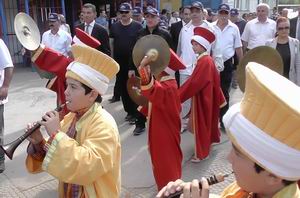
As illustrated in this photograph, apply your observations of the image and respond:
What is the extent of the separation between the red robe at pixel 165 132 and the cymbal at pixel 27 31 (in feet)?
4.33

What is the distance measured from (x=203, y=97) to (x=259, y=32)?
300cm

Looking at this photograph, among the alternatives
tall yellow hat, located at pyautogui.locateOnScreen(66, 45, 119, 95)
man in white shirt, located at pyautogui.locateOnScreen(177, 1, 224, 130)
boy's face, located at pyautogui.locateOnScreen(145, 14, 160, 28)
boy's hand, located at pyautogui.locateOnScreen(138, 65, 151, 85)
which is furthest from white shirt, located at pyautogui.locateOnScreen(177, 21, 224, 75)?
tall yellow hat, located at pyautogui.locateOnScreen(66, 45, 119, 95)

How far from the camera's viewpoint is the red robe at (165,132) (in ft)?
11.7

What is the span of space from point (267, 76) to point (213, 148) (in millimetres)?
4005

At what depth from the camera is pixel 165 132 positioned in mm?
3652

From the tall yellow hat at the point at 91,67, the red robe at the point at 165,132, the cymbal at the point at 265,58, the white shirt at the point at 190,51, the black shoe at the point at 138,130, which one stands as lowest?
the black shoe at the point at 138,130

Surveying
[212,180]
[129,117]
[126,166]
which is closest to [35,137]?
[212,180]

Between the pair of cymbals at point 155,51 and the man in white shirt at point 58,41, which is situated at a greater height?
the pair of cymbals at point 155,51

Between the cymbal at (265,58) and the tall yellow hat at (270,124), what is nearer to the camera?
→ the tall yellow hat at (270,124)

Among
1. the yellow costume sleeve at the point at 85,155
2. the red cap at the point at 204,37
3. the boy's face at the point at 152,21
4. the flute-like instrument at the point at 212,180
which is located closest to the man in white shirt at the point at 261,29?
the boy's face at the point at 152,21

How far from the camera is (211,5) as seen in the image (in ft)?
58.2

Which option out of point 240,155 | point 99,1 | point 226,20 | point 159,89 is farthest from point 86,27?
point 99,1

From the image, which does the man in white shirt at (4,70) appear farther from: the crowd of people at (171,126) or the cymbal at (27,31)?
the cymbal at (27,31)

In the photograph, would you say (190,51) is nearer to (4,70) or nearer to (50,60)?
(50,60)
